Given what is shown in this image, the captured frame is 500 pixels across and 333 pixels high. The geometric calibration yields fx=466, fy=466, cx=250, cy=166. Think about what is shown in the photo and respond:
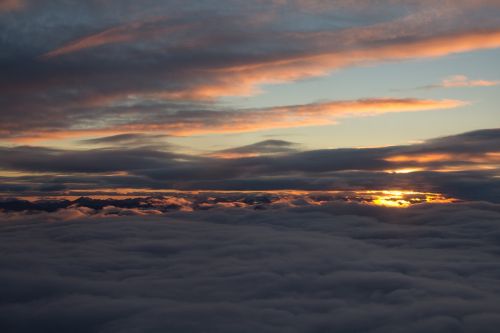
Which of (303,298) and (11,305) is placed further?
(11,305)

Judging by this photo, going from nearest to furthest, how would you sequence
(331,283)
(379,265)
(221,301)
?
(221,301) → (331,283) → (379,265)

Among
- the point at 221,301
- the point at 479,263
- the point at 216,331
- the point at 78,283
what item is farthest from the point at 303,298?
the point at 78,283

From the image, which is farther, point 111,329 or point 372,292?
point 372,292

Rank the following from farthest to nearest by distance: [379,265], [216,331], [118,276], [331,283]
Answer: [118,276] → [379,265] → [331,283] → [216,331]

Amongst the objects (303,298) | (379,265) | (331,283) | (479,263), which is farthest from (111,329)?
(479,263)

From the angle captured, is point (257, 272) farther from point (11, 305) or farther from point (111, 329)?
point (11, 305)

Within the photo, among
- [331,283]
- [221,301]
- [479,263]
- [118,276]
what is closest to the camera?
[221,301]

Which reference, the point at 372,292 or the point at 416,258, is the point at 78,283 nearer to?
the point at 372,292

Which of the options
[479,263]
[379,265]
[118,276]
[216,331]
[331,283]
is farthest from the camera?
[118,276]

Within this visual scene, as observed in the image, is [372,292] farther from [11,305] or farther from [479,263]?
[11,305]
